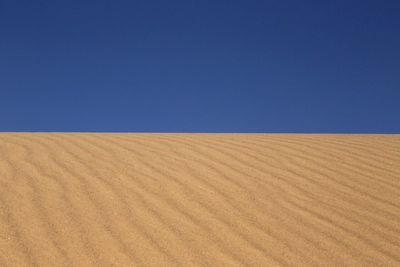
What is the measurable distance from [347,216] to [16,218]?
9.88ft

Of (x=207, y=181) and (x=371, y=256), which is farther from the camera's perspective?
(x=207, y=181)

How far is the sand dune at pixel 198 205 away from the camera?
3.90m

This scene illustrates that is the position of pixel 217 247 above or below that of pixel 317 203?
below

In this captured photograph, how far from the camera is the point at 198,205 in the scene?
4.84 meters

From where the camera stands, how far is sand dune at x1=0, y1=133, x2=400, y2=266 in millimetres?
3900

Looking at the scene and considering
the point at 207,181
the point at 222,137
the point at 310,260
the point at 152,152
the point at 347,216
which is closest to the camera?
the point at 310,260

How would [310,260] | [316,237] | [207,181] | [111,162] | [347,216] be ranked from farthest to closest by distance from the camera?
1. [111,162]
2. [207,181]
3. [347,216]
4. [316,237]
5. [310,260]

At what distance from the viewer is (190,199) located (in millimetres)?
4977

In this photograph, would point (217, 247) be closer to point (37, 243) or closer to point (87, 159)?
point (37, 243)

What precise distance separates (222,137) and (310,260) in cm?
455

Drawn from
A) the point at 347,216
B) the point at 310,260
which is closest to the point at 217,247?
the point at 310,260

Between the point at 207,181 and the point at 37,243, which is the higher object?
the point at 207,181

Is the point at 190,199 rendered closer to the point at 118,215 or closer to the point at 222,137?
the point at 118,215

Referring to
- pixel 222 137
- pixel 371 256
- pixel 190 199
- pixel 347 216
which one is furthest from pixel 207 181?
pixel 222 137
